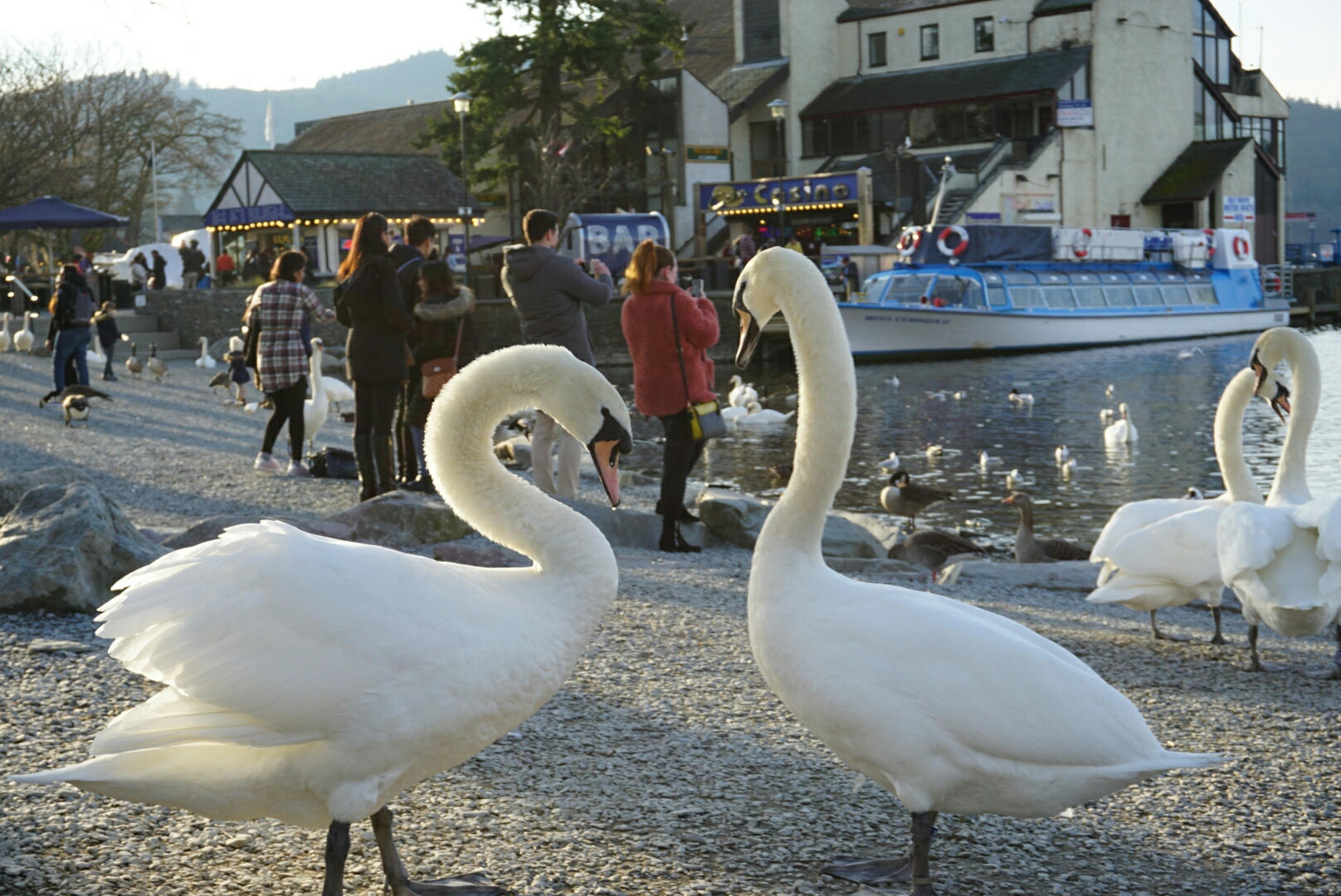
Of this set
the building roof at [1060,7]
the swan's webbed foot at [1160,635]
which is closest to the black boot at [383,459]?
the swan's webbed foot at [1160,635]

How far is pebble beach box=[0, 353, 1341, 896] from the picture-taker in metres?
3.21

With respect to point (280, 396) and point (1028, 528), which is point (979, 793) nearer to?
point (1028, 528)

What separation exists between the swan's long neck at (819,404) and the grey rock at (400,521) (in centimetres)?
446

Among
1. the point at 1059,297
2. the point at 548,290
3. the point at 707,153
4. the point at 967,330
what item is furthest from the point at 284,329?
the point at 707,153

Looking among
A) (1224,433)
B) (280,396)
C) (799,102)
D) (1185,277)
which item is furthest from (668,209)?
(1224,433)

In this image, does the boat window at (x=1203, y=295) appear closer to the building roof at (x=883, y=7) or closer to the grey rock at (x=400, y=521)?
the building roof at (x=883, y=7)

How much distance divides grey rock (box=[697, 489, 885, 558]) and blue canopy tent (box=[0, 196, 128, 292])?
20580 millimetres

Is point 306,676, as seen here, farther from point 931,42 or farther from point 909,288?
point 931,42

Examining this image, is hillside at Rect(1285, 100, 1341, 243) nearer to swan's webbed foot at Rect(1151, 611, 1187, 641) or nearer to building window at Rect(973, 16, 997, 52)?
building window at Rect(973, 16, 997, 52)

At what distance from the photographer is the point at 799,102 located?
4716 centimetres

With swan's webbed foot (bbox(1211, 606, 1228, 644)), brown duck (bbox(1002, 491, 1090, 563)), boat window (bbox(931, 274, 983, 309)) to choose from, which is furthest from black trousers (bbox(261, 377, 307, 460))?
boat window (bbox(931, 274, 983, 309))

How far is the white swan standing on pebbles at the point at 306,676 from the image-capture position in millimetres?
2686

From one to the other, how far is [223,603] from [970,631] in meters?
1.67

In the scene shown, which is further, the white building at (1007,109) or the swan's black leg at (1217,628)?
the white building at (1007,109)
